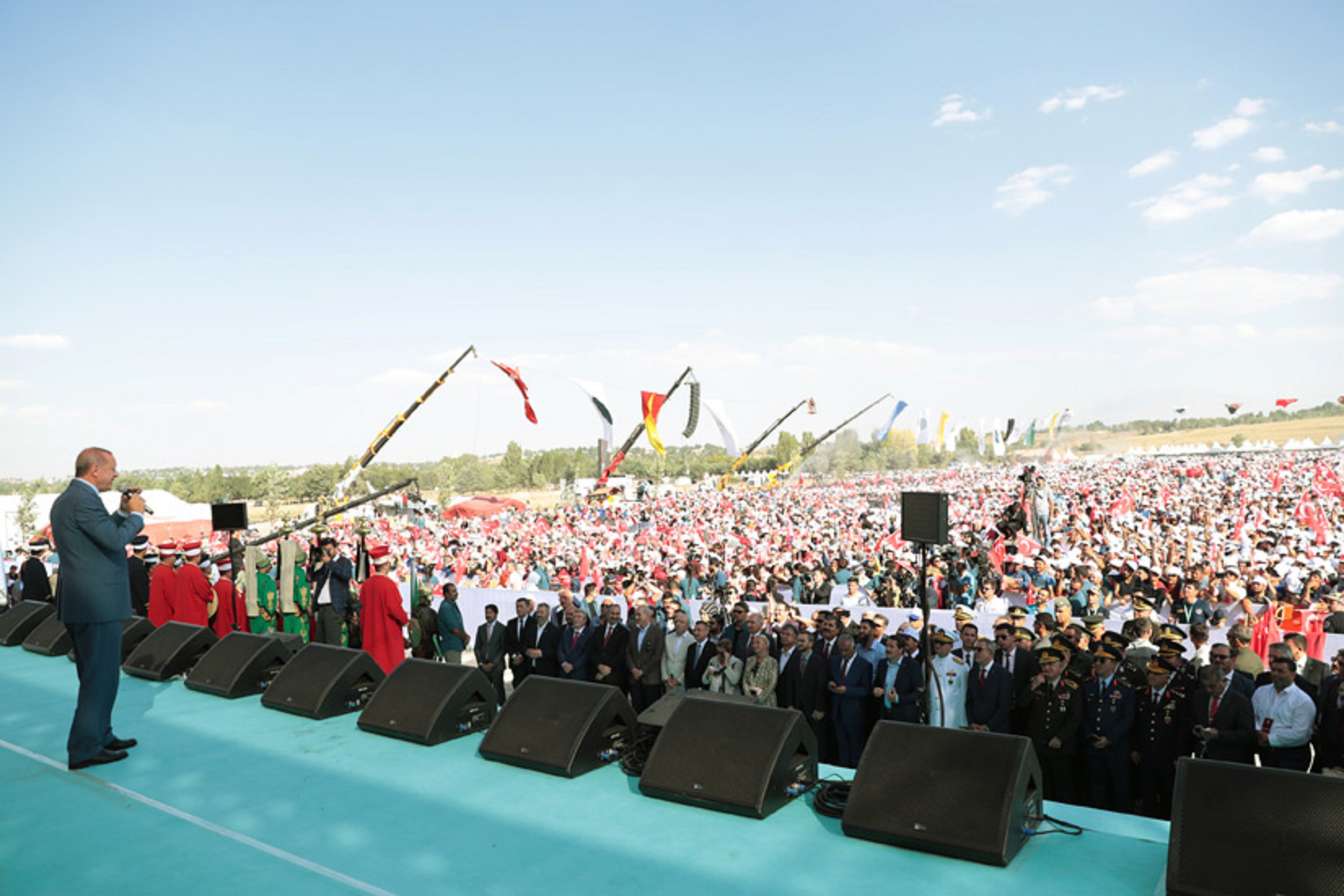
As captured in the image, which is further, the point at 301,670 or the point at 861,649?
the point at 861,649

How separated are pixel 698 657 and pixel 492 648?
313 cm

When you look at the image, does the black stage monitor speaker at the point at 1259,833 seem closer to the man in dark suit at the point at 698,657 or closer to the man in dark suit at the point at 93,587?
the man in dark suit at the point at 93,587

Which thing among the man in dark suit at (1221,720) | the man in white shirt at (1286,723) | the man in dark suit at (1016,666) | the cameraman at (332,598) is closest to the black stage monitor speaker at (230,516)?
the cameraman at (332,598)

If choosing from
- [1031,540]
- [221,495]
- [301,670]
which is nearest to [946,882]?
[301,670]

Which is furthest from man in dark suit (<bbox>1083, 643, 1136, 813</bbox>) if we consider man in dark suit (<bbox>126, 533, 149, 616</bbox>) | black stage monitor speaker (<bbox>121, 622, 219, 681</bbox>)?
Answer: man in dark suit (<bbox>126, 533, 149, 616</bbox>)

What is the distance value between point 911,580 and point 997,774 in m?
12.5

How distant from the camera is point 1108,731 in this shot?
21.3ft

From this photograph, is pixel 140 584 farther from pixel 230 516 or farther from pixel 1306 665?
pixel 1306 665

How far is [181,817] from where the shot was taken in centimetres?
397

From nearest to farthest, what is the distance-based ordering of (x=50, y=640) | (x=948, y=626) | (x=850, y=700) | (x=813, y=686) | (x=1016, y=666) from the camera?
(x=1016, y=666)
(x=850, y=700)
(x=813, y=686)
(x=50, y=640)
(x=948, y=626)

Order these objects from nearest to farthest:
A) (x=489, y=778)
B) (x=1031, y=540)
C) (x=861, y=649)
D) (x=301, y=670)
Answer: (x=489, y=778) → (x=301, y=670) → (x=861, y=649) → (x=1031, y=540)

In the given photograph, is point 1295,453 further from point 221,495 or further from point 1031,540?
point 221,495

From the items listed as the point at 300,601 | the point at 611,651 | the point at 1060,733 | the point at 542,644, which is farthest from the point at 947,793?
the point at 300,601

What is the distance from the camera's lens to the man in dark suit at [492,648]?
34.6 ft
